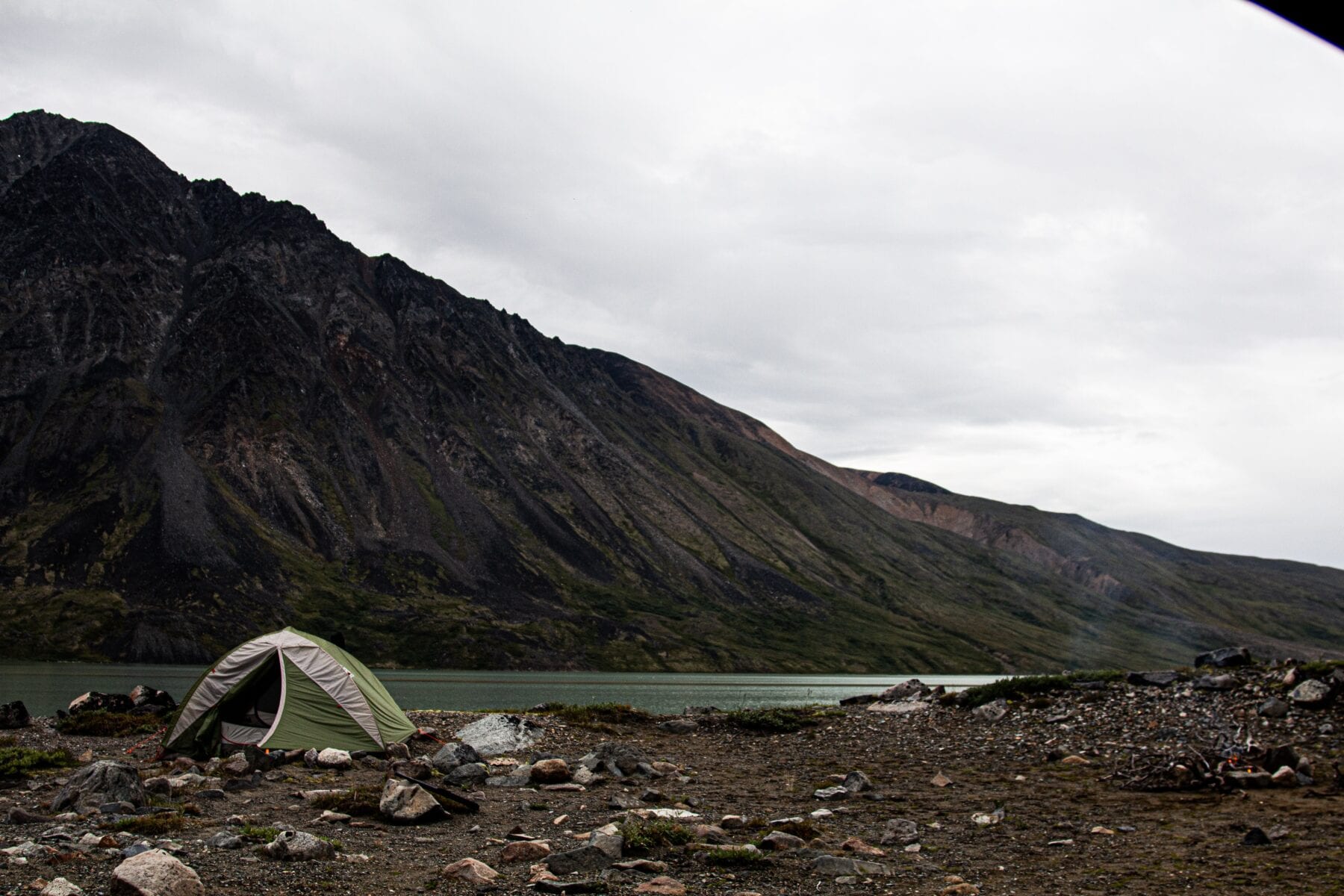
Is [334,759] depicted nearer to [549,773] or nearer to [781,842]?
[549,773]

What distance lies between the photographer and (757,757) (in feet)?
85.2

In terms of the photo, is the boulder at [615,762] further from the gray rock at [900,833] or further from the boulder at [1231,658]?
the boulder at [1231,658]

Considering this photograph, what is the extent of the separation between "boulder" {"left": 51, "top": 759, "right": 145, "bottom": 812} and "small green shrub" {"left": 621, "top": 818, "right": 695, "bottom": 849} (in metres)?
8.58

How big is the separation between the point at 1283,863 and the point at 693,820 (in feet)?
28.8

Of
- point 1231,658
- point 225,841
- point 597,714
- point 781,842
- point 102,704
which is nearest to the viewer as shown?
point 225,841

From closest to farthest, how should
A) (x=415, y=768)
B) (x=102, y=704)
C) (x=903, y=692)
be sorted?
1. (x=415, y=768)
2. (x=102, y=704)
3. (x=903, y=692)

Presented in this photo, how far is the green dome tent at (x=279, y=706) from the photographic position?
23891 mm

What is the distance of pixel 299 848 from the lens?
12633mm

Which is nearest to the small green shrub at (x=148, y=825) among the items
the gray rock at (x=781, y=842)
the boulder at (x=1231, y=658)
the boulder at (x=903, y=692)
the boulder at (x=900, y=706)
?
the gray rock at (x=781, y=842)

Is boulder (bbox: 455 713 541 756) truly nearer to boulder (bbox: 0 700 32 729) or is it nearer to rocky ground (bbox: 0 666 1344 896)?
rocky ground (bbox: 0 666 1344 896)

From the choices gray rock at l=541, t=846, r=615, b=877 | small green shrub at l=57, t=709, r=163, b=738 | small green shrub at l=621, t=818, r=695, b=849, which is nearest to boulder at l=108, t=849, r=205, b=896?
gray rock at l=541, t=846, r=615, b=877

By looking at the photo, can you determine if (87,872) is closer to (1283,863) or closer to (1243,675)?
(1283,863)

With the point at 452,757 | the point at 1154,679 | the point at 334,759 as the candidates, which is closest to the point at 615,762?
the point at 452,757

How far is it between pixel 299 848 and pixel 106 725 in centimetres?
1950
